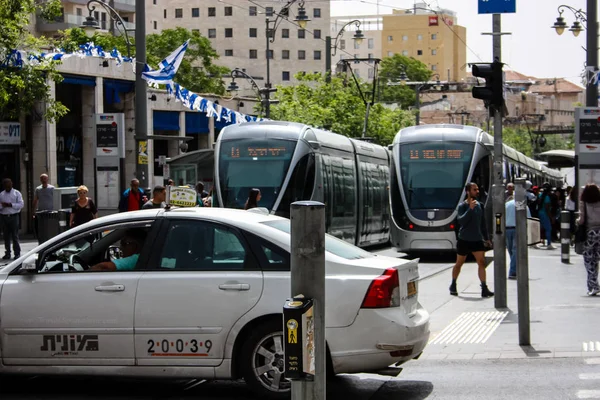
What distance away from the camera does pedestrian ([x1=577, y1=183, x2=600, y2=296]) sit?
16109 mm

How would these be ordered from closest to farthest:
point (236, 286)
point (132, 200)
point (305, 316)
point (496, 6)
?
point (305, 316) < point (236, 286) < point (496, 6) < point (132, 200)

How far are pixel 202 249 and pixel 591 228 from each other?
367 inches

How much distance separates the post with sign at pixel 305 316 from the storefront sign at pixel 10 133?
3121 centimetres

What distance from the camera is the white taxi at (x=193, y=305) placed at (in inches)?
316

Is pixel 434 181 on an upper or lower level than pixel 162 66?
lower

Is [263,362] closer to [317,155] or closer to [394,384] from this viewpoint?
[394,384]

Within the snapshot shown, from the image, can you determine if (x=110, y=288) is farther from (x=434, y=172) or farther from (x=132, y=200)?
(x=434, y=172)

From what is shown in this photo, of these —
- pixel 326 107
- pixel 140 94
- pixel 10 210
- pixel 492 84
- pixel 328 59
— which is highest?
pixel 328 59

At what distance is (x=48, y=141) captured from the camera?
35.3 metres

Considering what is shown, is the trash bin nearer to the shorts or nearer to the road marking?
the shorts

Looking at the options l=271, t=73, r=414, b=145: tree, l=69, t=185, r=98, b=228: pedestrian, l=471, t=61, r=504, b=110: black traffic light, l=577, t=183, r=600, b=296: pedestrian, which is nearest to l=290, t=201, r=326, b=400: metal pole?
l=471, t=61, r=504, b=110: black traffic light

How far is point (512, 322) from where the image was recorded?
1327 cm

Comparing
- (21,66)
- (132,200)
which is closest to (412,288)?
(132,200)

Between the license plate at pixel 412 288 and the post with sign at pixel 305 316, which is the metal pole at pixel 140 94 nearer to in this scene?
the license plate at pixel 412 288
